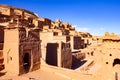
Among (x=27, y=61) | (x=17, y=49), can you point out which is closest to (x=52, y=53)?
(x=27, y=61)

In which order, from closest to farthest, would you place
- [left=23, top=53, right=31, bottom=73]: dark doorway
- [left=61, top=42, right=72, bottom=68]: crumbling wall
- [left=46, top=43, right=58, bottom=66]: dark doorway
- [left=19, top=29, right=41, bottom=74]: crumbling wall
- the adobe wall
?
1. the adobe wall
2. [left=19, top=29, right=41, bottom=74]: crumbling wall
3. [left=23, top=53, right=31, bottom=73]: dark doorway
4. [left=46, top=43, right=58, bottom=66]: dark doorway
5. [left=61, top=42, right=72, bottom=68]: crumbling wall

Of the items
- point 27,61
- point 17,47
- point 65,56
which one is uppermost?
point 17,47

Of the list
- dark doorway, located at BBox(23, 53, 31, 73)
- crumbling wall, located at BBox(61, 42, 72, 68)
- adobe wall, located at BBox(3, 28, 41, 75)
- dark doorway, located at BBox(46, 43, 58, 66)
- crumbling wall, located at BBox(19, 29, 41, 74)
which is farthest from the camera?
crumbling wall, located at BBox(61, 42, 72, 68)

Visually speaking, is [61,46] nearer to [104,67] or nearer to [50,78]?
[50,78]

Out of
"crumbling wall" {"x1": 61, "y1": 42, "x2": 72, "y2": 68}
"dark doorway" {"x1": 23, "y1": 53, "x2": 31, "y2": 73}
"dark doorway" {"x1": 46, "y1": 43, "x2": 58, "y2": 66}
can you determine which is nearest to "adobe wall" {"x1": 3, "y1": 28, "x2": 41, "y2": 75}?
"dark doorway" {"x1": 23, "y1": 53, "x2": 31, "y2": 73}

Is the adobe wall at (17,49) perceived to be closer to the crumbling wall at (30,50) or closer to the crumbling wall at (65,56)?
the crumbling wall at (30,50)

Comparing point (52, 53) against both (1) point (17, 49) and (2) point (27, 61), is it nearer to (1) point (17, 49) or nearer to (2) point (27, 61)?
(2) point (27, 61)

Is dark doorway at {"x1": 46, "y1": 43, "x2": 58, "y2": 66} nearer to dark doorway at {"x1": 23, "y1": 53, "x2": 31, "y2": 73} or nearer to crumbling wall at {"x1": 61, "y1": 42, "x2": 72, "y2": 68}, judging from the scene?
crumbling wall at {"x1": 61, "y1": 42, "x2": 72, "y2": 68}

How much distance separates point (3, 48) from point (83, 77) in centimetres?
774

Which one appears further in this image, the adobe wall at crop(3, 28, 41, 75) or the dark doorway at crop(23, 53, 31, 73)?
the dark doorway at crop(23, 53, 31, 73)

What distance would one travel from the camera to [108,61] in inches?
523

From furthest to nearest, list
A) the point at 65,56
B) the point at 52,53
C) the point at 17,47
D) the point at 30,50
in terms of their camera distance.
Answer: the point at 65,56, the point at 52,53, the point at 30,50, the point at 17,47

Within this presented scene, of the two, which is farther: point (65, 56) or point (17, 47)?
point (65, 56)

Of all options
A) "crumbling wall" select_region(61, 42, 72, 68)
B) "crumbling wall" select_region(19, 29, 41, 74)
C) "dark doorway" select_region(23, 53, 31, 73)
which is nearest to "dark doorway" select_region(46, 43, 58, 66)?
"crumbling wall" select_region(61, 42, 72, 68)
